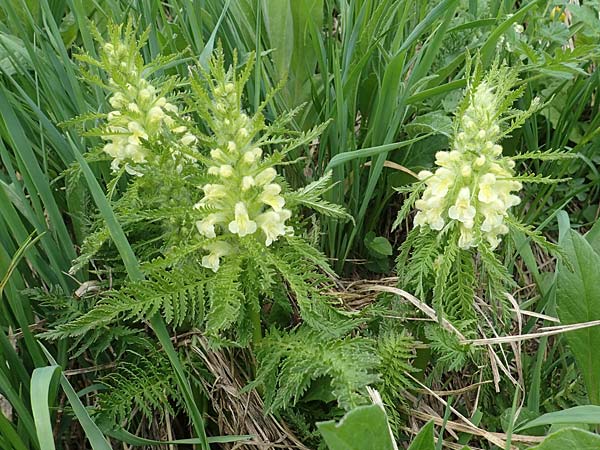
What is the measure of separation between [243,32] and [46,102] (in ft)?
1.71

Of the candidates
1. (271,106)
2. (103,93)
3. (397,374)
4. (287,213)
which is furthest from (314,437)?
(103,93)

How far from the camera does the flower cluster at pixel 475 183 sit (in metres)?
1.17

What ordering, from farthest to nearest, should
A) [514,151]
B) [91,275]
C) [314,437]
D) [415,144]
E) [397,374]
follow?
1. [514,151]
2. [415,144]
3. [91,275]
4. [314,437]
5. [397,374]

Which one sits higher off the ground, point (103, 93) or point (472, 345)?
point (103, 93)

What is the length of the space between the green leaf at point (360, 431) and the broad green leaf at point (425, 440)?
45 mm

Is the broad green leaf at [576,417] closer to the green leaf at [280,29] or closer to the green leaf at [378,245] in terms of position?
the green leaf at [378,245]

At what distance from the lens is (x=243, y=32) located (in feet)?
5.82

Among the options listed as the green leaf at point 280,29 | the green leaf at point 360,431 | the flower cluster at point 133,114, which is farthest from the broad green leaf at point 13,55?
the green leaf at point 360,431

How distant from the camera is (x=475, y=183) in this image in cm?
118

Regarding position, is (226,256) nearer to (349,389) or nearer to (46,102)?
(349,389)

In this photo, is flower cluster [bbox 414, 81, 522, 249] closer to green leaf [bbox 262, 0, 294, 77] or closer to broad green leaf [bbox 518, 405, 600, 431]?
broad green leaf [bbox 518, 405, 600, 431]

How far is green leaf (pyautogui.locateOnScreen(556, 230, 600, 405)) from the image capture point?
1.35 m

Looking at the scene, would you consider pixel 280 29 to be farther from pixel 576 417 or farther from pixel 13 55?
pixel 576 417

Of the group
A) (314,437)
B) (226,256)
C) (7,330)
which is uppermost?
(226,256)
